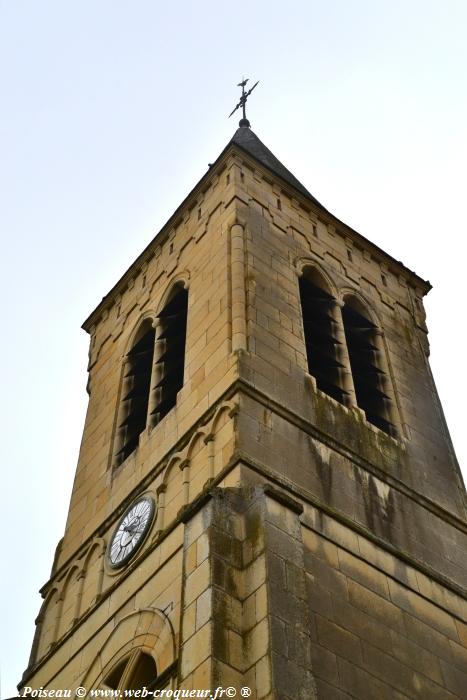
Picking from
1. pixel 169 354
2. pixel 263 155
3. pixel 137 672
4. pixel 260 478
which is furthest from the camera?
pixel 263 155

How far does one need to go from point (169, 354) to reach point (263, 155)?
25.2 feet

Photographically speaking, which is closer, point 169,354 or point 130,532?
point 130,532

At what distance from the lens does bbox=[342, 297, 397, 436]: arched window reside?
67.3 ft

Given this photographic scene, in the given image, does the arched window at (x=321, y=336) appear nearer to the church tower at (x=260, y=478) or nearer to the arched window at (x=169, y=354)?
the church tower at (x=260, y=478)

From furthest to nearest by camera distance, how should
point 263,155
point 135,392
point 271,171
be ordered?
point 263,155, point 271,171, point 135,392

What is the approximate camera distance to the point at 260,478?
1559cm

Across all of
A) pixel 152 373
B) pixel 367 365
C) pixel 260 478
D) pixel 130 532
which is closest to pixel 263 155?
pixel 367 365

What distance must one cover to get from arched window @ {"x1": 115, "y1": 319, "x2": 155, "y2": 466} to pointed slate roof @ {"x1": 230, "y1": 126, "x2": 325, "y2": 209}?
4502 mm

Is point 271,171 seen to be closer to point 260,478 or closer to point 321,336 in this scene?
point 321,336

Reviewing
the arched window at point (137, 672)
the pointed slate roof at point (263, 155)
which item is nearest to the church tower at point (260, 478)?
the arched window at point (137, 672)

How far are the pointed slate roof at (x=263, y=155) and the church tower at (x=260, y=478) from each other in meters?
0.40

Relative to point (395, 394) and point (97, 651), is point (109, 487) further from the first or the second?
point (395, 394)

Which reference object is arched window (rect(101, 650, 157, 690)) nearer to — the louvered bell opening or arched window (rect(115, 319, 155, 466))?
arched window (rect(115, 319, 155, 466))

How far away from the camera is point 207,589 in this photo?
13.5m
